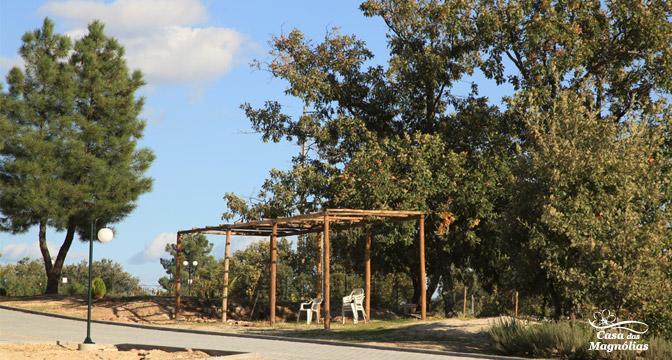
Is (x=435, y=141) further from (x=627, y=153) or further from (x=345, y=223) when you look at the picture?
(x=627, y=153)

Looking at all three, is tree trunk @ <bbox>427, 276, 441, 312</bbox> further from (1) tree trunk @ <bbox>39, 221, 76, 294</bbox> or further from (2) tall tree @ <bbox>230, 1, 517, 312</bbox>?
(1) tree trunk @ <bbox>39, 221, 76, 294</bbox>

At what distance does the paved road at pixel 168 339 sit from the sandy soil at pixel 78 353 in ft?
2.69

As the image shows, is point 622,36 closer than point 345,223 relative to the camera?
No

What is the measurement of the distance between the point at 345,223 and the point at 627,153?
11.6 metres

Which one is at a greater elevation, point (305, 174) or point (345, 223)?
point (305, 174)

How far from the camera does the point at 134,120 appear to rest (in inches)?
1406

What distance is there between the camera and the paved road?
14.5 meters

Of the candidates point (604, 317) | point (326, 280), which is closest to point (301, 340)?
point (326, 280)

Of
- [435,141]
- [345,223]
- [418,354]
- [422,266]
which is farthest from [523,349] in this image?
[435,141]

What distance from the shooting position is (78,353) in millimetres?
15641

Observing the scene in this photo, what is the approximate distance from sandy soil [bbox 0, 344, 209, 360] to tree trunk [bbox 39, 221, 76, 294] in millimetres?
20147

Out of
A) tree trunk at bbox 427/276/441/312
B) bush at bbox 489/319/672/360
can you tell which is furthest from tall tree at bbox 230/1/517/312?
bush at bbox 489/319/672/360

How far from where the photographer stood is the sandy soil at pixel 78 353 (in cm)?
1474

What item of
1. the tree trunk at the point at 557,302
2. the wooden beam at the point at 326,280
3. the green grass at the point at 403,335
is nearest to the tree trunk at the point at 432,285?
the green grass at the point at 403,335
